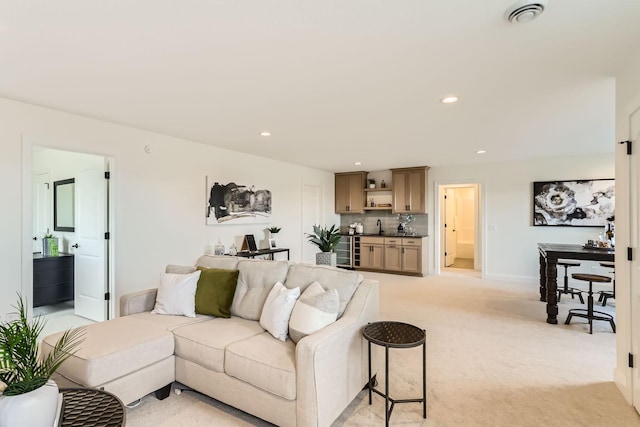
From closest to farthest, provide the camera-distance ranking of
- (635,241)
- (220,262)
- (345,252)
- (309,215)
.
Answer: (635,241) → (220,262) → (309,215) → (345,252)

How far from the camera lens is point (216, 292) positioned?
8.93ft

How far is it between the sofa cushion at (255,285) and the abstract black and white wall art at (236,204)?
2233 millimetres

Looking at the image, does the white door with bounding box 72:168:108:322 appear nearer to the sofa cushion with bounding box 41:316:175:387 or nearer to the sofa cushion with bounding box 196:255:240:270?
the sofa cushion with bounding box 196:255:240:270

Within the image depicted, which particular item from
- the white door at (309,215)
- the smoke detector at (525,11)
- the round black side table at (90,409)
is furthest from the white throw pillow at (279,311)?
the white door at (309,215)

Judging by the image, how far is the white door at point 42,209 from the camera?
5.04 m

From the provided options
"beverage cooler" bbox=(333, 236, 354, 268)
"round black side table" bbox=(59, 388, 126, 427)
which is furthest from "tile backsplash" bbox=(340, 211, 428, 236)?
"round black side table" bbox=(59, 388, 126, 427)

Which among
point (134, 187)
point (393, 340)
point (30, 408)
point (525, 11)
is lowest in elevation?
point (393, 340)

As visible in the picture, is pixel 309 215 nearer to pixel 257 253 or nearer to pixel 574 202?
pixel 257 253

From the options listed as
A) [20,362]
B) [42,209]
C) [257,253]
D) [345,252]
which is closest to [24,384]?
[20,362]

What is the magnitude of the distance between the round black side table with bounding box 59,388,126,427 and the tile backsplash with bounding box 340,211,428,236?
6481 mm

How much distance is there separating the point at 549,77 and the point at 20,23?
344cm

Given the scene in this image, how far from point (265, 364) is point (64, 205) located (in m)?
4.55

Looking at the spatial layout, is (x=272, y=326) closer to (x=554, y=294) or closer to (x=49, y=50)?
(x=49, y=50)

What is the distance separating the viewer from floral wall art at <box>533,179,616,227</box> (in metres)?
5.56
